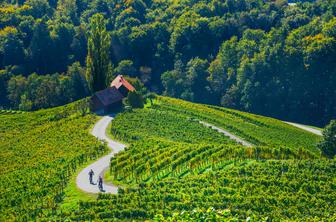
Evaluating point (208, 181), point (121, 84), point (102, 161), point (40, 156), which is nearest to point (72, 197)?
point (102, 161)

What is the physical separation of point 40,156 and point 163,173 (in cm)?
1856

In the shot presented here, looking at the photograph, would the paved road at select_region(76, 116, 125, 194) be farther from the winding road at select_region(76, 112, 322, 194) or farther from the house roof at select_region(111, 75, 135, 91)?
the house roof at select_region(111, 75, 135, 91)

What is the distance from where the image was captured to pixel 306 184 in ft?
144

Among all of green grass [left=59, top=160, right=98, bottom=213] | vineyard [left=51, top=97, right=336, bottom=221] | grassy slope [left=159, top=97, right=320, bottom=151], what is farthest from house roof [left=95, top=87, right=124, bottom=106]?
green grass [left=59, top=160, right=98, bottom=213]

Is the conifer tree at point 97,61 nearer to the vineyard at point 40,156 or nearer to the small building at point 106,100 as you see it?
the small building at point 106,100

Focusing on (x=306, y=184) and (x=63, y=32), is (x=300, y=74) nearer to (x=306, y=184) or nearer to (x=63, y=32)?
(x=63, y=32)

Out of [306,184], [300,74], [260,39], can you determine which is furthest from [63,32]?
[306,184]

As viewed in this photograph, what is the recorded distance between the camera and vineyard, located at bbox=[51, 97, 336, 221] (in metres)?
38.9

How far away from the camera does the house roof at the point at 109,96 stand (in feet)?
265

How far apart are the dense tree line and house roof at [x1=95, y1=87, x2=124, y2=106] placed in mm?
26552

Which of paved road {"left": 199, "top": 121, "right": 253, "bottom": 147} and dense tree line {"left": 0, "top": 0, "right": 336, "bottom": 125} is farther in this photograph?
dense tree line {"left": 0, "top": 0, "right": 336, "bottom": 125}

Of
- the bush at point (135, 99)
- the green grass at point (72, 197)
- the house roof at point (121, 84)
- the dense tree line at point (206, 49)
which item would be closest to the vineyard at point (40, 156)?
the green grass at point (72, 197)

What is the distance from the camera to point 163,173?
49.9m

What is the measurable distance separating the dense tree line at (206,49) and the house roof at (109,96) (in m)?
26.6
